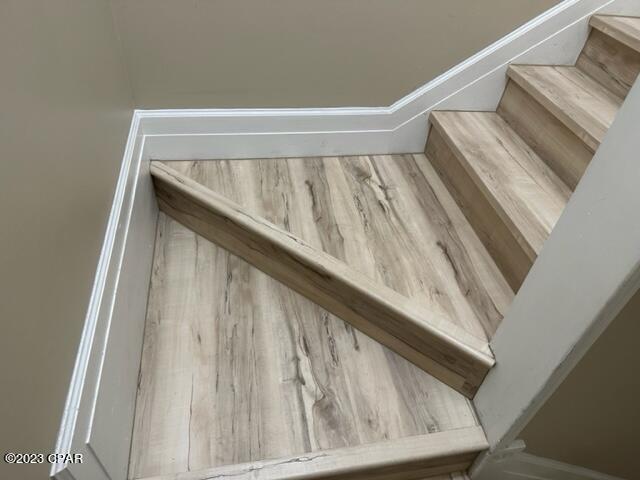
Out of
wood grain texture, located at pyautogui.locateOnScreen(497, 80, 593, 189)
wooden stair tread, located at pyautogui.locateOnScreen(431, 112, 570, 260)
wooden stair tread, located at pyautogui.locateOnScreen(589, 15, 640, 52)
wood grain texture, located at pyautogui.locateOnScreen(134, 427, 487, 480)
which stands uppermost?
wooden stair tread, located at pyautogui.locateOnScreen(589, 15, 640, 52)

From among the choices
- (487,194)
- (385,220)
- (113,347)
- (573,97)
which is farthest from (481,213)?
(113,347)

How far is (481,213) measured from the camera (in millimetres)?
1292

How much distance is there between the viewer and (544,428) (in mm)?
934

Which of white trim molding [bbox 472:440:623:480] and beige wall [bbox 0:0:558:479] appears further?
white trim molding [bbox 472:440:623:480]

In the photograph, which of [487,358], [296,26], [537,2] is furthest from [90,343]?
[537,2]

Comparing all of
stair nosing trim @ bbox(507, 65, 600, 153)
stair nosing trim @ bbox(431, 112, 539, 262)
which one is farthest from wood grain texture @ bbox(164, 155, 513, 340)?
stair nosing trim @ bbox(507, 65, 600, 153)

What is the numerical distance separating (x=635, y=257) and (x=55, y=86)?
952 mm

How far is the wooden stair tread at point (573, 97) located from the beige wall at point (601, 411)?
Answer: 2.01 ft

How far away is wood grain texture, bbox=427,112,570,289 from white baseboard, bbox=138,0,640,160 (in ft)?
0.29

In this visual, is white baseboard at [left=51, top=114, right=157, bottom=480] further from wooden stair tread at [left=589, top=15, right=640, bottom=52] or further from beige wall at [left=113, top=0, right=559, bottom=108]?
wooden stair tread at [left=589, top=15, right=640, bottom=52]

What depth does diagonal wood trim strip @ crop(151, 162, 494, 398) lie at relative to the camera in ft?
3.37

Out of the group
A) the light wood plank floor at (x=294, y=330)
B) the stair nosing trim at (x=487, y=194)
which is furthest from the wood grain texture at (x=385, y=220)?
the stair nosing trim at (x=487, y=194)

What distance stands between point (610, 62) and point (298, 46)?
3.35ft

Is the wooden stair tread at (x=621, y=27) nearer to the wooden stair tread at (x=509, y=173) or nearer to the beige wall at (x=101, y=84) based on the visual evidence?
the beige wall at (x=101, y=84)
